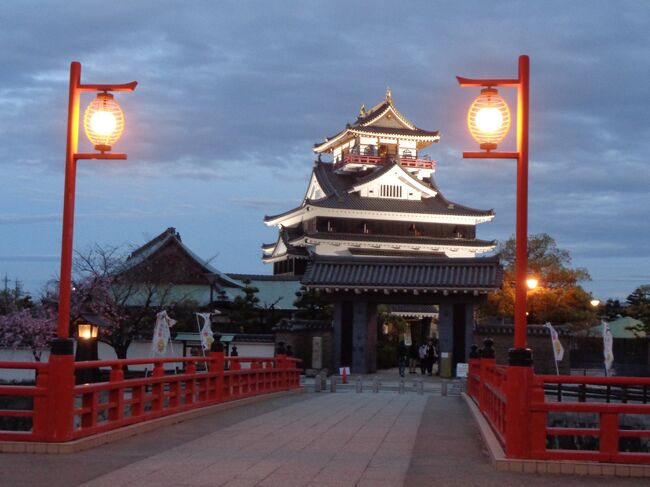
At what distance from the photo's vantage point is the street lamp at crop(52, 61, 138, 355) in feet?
38.3

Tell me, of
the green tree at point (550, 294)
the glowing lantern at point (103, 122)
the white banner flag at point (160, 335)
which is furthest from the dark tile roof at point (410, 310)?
the glowing lantern at point (103, 122)

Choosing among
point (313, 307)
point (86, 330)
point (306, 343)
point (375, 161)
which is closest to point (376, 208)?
point (375, 161)

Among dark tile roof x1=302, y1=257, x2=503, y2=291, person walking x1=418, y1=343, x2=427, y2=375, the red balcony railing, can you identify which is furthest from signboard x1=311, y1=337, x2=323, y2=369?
the red balcony railing

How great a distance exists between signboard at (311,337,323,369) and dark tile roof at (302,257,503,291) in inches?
136

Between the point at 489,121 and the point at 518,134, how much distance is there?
0.46 m

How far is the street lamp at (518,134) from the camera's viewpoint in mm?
10594

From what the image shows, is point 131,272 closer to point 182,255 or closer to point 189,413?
point 182,255

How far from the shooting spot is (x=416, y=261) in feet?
124

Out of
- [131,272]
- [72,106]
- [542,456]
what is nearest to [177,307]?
[131,272]

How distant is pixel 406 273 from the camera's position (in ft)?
123

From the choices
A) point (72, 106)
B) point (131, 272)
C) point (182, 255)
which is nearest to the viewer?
point (72, 106)

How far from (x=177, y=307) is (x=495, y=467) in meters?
35.8

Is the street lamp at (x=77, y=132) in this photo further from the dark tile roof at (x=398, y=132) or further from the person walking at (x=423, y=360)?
the dark tile roof at (x=398, y=132)

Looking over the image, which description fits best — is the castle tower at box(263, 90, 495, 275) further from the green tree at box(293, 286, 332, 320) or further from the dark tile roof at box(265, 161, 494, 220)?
the green tree at box(293, 286, 332, 320)
